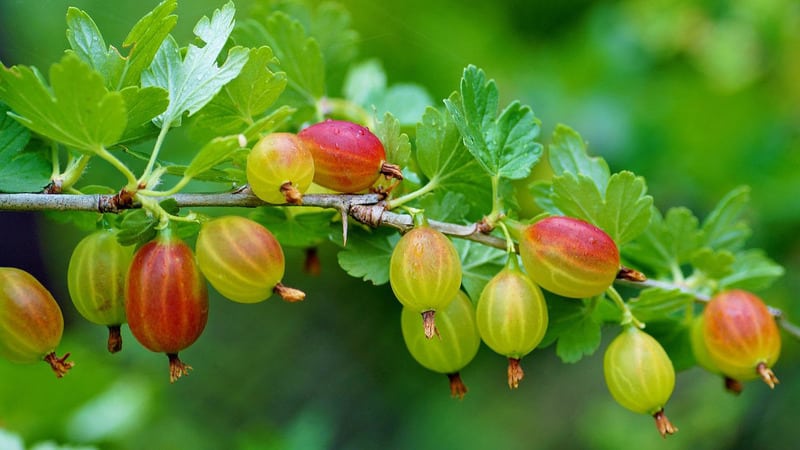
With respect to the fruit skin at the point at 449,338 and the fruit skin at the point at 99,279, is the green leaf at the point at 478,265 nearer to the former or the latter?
the fruit skin at the point at 449,338

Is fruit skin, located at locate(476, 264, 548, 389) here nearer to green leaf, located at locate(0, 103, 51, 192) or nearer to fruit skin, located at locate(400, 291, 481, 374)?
fruit skin, located at locate(400, 291, 481, 374)

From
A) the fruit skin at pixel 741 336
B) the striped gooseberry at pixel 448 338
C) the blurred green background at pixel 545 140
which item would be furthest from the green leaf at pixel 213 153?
the blurred green background at pixel 545 140

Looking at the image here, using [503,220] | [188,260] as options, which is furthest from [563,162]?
[188,260]

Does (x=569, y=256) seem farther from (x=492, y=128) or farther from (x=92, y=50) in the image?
(x=92, y=50)

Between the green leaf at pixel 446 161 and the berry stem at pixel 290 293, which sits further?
the green leaf at pixel 446 161

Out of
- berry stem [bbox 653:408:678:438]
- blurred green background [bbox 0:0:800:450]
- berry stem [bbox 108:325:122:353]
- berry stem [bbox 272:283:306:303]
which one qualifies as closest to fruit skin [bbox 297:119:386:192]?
berry stem [bbox 272:283:306:303]
